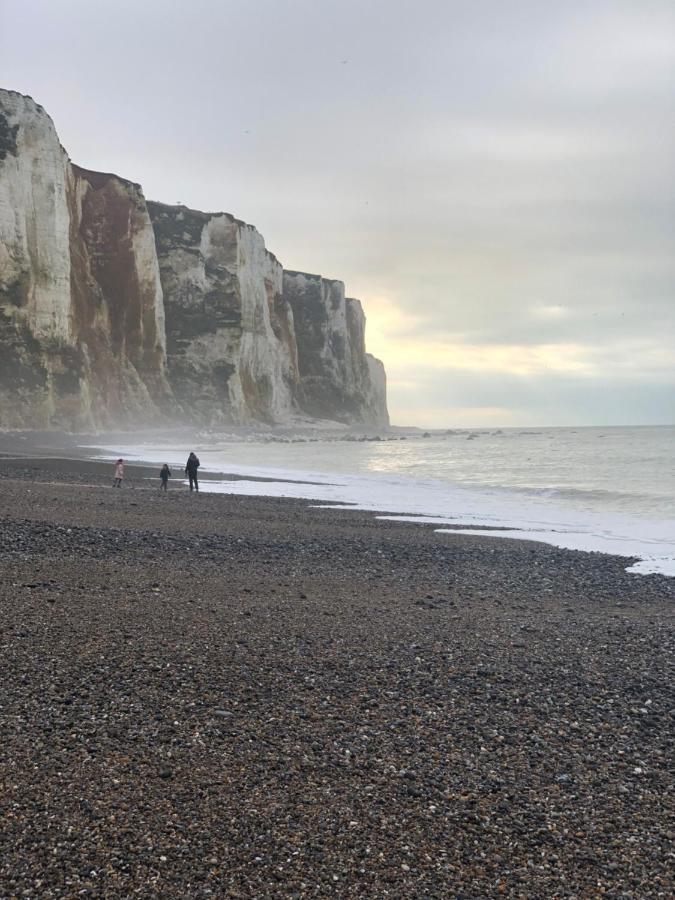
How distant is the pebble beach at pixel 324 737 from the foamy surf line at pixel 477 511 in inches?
188

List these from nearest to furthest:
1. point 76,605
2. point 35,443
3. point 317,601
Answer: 1. point 76,605
2. point 317,601
3. point 35,443

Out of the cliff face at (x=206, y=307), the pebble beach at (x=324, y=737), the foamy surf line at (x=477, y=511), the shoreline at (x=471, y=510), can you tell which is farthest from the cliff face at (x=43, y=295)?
the pebble beach at (x=324, y=737)

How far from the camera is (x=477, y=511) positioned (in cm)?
1883

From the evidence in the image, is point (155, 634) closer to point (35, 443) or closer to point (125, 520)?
point (125, 520)

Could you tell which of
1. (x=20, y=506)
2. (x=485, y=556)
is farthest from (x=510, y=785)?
(x=20, y=506)

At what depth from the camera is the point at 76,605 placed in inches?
251

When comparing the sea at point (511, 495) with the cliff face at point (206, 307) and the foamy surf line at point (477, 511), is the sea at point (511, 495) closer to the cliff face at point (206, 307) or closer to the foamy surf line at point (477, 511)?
the foamy surf line at point (477, 511)

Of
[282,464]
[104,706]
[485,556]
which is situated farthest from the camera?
[282,464]

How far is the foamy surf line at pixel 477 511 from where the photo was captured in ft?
43.0

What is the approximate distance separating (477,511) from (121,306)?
49549 mm

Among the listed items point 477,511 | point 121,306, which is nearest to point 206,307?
point 121,306

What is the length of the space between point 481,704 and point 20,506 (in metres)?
10.1

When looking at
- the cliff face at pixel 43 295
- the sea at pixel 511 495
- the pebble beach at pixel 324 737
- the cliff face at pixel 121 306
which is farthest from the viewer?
the cliff face at pixel 121 306

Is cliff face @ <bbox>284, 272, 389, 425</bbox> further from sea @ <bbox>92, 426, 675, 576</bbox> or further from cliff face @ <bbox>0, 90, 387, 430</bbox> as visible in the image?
sea @ <bbox>92, 426, 675, 576</bbox>
